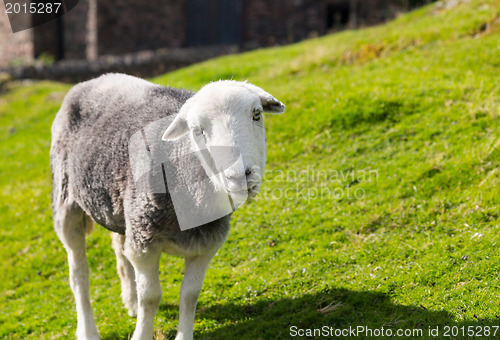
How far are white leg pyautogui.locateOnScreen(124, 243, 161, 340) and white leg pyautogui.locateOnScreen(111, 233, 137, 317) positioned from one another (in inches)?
48.6

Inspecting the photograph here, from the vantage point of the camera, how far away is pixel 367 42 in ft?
47.4

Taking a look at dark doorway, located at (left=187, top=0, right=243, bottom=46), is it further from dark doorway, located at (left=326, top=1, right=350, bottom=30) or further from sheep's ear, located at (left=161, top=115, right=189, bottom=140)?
sheep's ear, located at (left=161, top=115, right=189, bottom=140)

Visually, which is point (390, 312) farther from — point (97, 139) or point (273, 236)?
point (97, 139)

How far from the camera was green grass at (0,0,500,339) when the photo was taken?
20.0ft

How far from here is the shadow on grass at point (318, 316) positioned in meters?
5.48

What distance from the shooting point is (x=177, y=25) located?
88.7ft

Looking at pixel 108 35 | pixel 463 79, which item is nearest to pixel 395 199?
pixel 463 79

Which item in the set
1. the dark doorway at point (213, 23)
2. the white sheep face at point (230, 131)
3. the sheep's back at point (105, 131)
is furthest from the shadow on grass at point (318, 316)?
the dark doorway at point (213, 23)

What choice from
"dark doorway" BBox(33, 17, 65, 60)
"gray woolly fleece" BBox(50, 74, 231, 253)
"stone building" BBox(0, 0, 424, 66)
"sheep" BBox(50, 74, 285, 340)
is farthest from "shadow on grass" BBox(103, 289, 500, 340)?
"dark doorway" BBox(33, 17, 65, 60)

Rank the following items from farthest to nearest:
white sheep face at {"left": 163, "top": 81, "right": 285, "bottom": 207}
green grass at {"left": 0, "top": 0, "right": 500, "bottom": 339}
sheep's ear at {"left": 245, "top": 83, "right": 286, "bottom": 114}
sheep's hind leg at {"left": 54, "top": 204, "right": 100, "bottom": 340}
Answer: sheep's hind leg at {"left": 54, "top": 204, "right": 100, "bottom": 340}
green grass at {"left": 0, "top": 0, "right": 500, "bottom": 339}
sheep's ear at {"left": 245, "top": 83, "right": 286, "bottom": 114}
white sheep face at {"left": 163, "top": 81, "right": 285, "bottom": 207}

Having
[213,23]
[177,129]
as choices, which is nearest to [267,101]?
[177,129]

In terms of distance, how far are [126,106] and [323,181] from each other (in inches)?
151

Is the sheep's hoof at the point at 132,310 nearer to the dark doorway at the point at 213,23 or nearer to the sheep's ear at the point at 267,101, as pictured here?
the sheep's ear at the point at 267,101

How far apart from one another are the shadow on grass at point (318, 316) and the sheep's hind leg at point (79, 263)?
31cm
